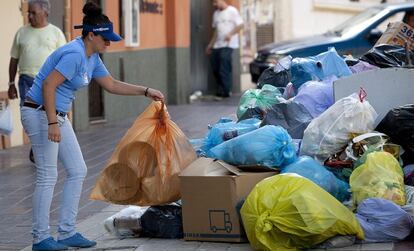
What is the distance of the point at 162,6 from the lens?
1702cm

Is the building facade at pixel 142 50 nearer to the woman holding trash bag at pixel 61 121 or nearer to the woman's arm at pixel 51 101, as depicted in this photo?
the woman holding trash bag at pixel 61 121

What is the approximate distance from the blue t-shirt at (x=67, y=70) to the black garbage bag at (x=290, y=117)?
1.63 metres

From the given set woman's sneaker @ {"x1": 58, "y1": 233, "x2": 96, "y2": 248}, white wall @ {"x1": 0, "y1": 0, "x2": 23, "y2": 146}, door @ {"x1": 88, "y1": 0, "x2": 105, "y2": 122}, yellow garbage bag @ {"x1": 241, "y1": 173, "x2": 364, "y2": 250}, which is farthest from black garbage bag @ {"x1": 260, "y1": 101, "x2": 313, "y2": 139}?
door @ {"x1": 88, "y1": 0, "x2": 105, "y2": 122}

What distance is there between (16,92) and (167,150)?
372 centimetres

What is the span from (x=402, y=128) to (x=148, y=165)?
181 centimetres

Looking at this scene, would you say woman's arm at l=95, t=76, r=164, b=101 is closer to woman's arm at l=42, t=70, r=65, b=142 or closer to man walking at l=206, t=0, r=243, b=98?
woman's arm at l=42, t=70, r=65, b=142

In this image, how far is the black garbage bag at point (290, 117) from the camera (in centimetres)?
779

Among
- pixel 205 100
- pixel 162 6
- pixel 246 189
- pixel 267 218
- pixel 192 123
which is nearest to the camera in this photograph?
pixel 267 218

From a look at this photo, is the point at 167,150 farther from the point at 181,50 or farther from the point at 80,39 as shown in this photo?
the point at 181,50

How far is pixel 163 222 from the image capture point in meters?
7.09

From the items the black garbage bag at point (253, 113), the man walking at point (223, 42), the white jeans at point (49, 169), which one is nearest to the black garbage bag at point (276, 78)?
the black garbage bag at point (253, 113)

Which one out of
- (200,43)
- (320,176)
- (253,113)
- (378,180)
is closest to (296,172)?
(320,176)

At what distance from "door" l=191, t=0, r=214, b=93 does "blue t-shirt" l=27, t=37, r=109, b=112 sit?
11794mm

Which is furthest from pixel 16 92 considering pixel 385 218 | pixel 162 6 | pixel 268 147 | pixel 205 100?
pixel 205 100
